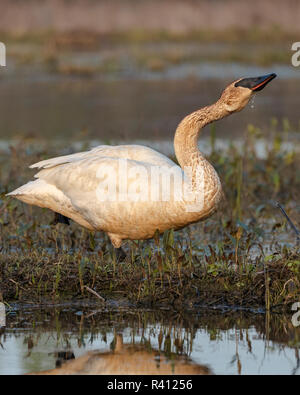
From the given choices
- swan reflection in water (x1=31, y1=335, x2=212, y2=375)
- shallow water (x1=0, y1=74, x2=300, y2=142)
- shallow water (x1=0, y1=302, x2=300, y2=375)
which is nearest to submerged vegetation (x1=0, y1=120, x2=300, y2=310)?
shallow water (x1=0, y1=302, x2=300, y2=375)

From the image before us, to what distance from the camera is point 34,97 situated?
18594 mm

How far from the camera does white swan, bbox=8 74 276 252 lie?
21.3 feet

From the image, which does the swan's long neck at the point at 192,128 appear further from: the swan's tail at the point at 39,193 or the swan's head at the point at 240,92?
the swan's tail at the point at 39,193

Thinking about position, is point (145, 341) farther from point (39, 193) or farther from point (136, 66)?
point (136, 66)

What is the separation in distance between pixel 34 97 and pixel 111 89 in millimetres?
2043

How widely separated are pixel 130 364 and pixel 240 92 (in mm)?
2434

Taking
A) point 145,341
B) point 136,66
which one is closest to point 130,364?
point 145,341

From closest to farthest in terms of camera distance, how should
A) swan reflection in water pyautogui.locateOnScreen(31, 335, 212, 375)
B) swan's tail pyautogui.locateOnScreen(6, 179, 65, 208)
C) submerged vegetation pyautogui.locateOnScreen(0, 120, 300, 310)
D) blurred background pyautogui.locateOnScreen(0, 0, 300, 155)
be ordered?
swan reflection in water pyautogui.locateOnScreen(31, 335, 212, 375)
submerged vegetation pyautogui.locateOnScreen(0, 120, 300, 310)
swan's tail pyautogui.locateOnScreen(6, 179, 65, 208)
blurred background pyautogui.locateOnScreen(0, 0, 300, 155)

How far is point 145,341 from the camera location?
5.59 meters

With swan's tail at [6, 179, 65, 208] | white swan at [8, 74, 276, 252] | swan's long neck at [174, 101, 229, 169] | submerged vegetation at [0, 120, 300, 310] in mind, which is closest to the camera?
submerged vegetation at [0, 120, 300, 310]

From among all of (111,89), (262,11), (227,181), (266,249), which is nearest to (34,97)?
(111,89)

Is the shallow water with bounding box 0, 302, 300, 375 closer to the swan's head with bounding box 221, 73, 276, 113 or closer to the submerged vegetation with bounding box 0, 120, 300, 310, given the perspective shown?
the submerged vegetation with bounding box 0, 120, 300, 310

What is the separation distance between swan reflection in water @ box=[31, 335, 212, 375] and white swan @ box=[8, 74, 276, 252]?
1382 millimetres

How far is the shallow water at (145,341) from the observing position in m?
5.15
